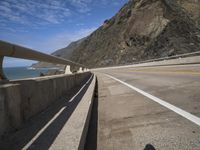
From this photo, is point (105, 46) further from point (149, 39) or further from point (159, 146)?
point (159, 146)

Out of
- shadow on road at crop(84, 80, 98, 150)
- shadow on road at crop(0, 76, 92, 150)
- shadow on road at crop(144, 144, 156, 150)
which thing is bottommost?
shadow on road at crop(84, 80, 98, 150)

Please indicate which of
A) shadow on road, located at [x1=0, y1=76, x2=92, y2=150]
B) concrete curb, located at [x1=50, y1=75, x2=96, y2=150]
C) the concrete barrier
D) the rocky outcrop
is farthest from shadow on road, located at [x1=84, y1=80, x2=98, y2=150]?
the rocky outcrop

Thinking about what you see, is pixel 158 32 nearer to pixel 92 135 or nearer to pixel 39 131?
pixel 92 135

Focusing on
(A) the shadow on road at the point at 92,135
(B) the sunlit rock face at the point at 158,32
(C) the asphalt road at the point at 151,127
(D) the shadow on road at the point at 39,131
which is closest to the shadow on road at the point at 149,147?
(C) the asphalt road at the point at 151,127

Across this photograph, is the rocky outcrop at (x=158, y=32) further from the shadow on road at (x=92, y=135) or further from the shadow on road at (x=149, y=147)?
the shadow on road at (x=149, y=147)

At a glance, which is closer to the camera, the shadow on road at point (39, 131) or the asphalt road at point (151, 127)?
the shadow on road at point (39, 131)

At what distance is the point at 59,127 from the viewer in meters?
4.00

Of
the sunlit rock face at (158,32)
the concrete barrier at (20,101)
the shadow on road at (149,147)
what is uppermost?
the sunlit rock face at (158,32)

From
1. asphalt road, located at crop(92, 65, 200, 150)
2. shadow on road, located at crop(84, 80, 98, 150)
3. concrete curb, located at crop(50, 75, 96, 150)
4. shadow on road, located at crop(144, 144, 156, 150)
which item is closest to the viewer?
concrete curb, located at crop(50, 75, 96, 150)

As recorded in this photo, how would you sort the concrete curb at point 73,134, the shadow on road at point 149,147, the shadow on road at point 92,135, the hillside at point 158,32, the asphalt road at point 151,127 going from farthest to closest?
the hillside at point 158,32 < the shadow on road at point 92,135 < the asphalt road at point 151,127 < the shadow on road at point 149,147 < the concrete curb at point 73,134

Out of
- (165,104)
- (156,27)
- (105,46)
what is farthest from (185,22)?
(165,104)

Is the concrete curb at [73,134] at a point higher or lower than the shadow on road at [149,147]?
higher

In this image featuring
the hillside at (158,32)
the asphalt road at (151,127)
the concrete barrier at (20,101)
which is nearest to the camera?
the concrete barrier at (20,101)

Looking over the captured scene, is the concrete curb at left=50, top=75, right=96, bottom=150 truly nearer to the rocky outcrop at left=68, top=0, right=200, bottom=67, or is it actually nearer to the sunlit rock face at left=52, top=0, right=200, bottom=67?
the sunlit rock face at left=52, top=0, right=200, bottom=67
